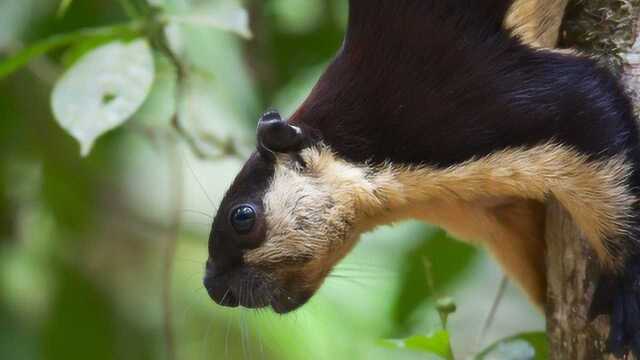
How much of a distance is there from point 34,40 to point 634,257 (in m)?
1.85

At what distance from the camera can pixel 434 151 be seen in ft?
6.97

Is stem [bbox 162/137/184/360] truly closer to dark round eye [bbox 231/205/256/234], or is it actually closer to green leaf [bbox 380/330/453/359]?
dark round eye [bbox 231/205/256/234]

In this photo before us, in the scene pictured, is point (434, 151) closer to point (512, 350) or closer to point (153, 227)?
point (512, 350)

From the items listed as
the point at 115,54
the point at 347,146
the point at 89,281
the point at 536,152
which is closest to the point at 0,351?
the point at 89,281

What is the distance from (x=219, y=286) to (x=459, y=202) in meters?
0.46

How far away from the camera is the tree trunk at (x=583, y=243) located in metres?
2.02

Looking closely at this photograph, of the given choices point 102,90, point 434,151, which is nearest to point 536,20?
point 434,151

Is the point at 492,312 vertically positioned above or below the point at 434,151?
below

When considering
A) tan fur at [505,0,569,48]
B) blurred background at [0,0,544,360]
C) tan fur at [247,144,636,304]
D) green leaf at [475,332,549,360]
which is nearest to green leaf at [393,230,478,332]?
blurred background at [0,0,544,360]

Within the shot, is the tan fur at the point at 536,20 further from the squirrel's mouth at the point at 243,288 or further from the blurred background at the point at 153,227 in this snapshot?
the blurred background at the point at 153,227

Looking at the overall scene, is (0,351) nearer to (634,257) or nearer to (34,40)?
(34,40)

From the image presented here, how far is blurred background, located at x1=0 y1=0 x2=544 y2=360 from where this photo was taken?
3232mm

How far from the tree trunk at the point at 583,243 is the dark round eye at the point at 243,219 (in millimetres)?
522

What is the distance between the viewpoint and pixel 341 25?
3.27 metres
